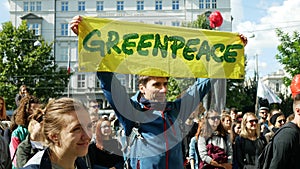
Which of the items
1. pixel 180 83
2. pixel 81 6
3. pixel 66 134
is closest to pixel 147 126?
pixel 66 134

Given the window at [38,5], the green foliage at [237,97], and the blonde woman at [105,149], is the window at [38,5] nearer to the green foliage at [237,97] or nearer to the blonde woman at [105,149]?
the green foliage at [237,97]

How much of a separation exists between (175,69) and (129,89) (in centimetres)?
52

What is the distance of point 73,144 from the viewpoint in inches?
115

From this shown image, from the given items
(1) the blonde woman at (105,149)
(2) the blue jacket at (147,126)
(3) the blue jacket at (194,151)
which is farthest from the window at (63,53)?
(2) the blue jacket at (147,126)

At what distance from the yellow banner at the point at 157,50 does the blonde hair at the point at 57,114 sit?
1.03 meters

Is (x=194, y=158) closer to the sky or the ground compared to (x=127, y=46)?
closer to the ground

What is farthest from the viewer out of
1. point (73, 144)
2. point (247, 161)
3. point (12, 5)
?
point (12, 5)

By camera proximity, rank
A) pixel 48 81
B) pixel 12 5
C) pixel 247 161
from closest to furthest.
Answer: pixel 247 161
pixel 48 81
pixel 12 5

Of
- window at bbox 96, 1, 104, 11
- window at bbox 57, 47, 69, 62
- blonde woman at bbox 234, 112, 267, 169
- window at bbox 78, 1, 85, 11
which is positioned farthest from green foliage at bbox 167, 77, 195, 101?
window at bbox 78, 1, 85, 11

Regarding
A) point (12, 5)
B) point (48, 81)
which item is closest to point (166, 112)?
point (48, 81)

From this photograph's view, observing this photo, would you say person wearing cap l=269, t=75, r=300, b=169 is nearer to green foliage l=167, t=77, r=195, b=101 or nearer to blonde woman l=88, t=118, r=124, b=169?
green foliage l=167, t=77, r=195, b=101

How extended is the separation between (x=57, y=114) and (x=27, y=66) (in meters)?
41.7

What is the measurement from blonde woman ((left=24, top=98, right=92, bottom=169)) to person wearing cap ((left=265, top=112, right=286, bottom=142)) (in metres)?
7.48

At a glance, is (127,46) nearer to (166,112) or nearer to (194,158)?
(166,112)
